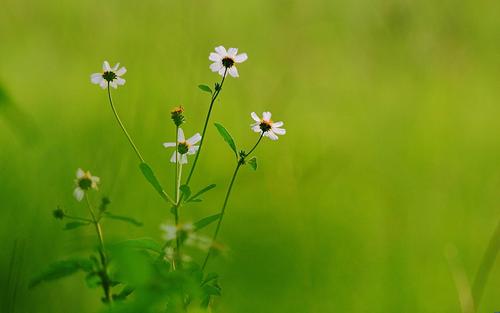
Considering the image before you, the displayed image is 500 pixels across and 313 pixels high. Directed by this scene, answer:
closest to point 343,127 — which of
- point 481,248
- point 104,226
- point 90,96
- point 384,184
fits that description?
point 384,184

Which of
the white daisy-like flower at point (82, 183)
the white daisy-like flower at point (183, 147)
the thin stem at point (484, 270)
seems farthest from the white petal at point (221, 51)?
the thin stem at point (484, 270)

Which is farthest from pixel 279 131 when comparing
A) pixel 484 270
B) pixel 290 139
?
pixel 290 139

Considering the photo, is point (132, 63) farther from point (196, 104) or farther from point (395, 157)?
point (395, 157)

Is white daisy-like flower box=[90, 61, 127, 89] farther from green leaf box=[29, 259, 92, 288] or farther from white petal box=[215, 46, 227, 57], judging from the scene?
green leaf box=[29, 259, 92, 288]

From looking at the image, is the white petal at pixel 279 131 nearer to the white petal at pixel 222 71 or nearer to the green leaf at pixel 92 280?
the white petal at pixel 222 71

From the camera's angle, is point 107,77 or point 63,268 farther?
point 107,77

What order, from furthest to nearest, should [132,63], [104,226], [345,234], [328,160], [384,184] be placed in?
[132,63]
[328,160]
[384,184]
[345,234]
[104,226]

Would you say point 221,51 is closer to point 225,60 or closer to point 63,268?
point 225,60
